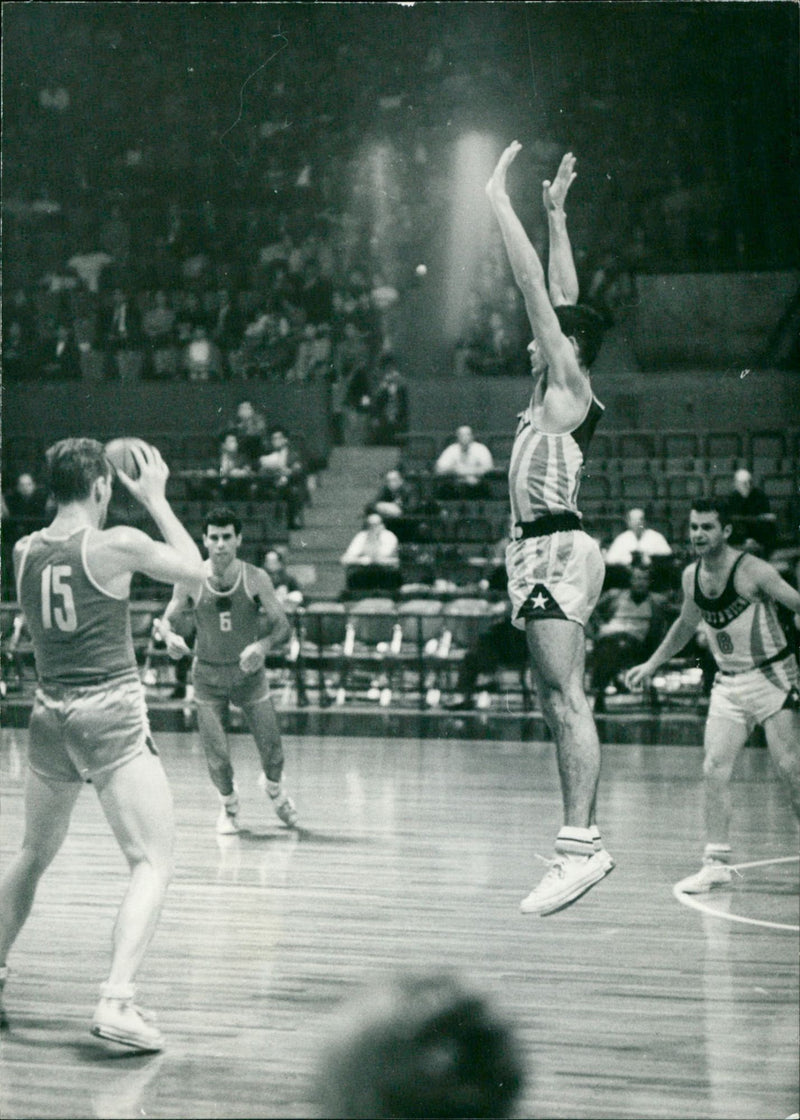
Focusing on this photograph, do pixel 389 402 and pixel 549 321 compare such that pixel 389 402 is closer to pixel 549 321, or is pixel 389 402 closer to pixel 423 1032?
pixel 549 321

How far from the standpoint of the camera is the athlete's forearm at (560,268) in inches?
198

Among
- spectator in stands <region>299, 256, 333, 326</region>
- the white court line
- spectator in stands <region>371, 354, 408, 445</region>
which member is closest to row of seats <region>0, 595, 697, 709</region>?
spectator in stands <region>371, 354, 408, 445</region>

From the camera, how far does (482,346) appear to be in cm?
1661

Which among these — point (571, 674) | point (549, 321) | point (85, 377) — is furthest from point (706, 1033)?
point (85, 377)

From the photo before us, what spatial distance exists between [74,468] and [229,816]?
433 centimetres

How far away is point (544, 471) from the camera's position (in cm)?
478

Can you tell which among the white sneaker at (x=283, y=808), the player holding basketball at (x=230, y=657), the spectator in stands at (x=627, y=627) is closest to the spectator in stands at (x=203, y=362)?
the spectator in stands at (x=627, y=627)

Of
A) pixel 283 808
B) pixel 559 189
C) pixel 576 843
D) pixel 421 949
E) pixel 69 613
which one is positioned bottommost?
pixel 283 808

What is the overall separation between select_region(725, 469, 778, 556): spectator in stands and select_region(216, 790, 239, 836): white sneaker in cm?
561

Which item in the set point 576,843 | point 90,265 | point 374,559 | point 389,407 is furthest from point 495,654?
point 90,265

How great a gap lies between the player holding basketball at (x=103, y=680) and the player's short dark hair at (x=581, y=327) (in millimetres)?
1489

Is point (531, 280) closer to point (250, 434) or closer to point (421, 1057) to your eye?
point (421, 1057)

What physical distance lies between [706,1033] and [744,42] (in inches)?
586

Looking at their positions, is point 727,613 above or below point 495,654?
above
